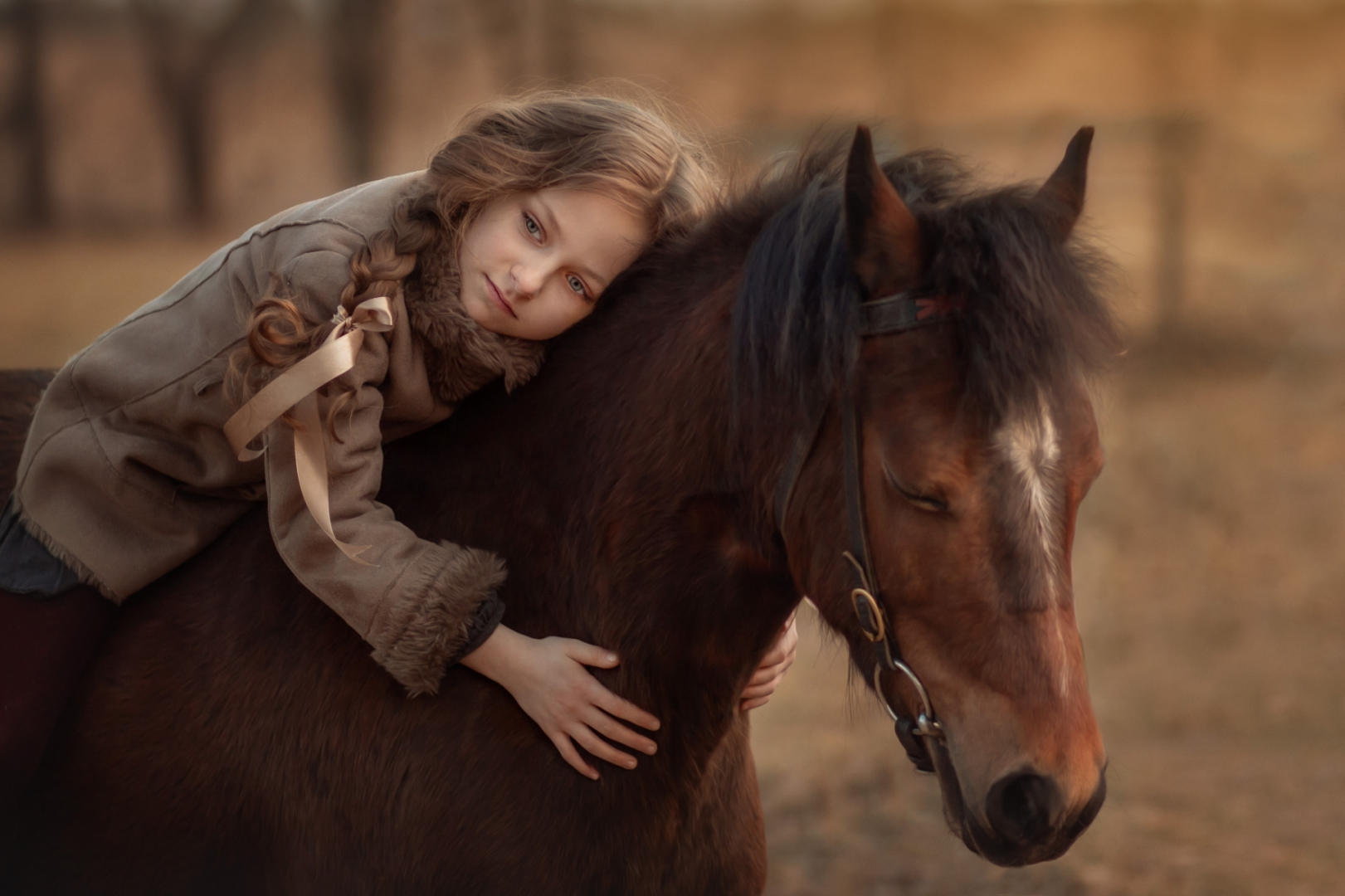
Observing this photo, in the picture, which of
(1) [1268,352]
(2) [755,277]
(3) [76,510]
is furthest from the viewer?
(1) [1268,352]

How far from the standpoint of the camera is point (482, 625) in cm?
164

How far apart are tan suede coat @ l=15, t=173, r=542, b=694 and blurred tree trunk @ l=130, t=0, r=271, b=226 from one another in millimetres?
8440

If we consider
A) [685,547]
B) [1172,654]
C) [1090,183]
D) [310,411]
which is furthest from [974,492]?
[1090,183]

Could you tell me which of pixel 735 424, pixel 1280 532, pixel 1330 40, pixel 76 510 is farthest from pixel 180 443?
pixel 1330 40

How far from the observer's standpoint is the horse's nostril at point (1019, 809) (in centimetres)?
126

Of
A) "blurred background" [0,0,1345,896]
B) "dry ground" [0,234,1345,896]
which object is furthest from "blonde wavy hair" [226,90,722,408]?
"blurred background" [0,0,1345,896]

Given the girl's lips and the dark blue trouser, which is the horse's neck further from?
the dark blue trouser

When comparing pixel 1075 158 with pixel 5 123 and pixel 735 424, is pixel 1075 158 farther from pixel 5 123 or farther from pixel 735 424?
pixel 5 123

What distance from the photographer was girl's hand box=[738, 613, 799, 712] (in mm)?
1921

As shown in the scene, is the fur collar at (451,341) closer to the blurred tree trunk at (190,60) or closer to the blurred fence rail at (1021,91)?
the blurred fence rail at (1021,91)

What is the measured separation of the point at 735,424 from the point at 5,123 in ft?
34.9

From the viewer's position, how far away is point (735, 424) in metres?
1.56

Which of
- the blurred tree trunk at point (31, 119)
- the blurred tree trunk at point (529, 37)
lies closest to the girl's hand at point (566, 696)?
the blurred tree trunk at point (529, 37)

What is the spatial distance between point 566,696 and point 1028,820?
71 centimetres
